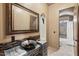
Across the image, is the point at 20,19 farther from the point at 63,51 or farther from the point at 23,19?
the point at 63,51

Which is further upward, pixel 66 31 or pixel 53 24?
pixel 53 24

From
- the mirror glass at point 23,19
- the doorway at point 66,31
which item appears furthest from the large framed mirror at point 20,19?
the doorway at point 66,31

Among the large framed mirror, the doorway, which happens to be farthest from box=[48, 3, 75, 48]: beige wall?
the large framed mirror

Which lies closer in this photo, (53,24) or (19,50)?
(19,50)

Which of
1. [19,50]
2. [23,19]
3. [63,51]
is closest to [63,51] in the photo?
[63,51]

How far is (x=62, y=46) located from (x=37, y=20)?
52 centimetres

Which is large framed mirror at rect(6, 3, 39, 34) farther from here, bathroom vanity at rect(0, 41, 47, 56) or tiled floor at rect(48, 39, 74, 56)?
tiled floor at rect(48, 39, 74, 56)

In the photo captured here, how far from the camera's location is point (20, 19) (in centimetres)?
150

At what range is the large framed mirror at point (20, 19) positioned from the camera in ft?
4.60

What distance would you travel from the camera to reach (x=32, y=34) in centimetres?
158

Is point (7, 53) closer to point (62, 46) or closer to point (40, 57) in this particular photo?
point (40, 57)

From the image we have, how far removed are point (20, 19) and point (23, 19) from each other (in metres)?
0.04

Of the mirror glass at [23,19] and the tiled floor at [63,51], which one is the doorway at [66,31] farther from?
the mirror glass at [23,19]

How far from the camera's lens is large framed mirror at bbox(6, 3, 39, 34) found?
140 centimetres
